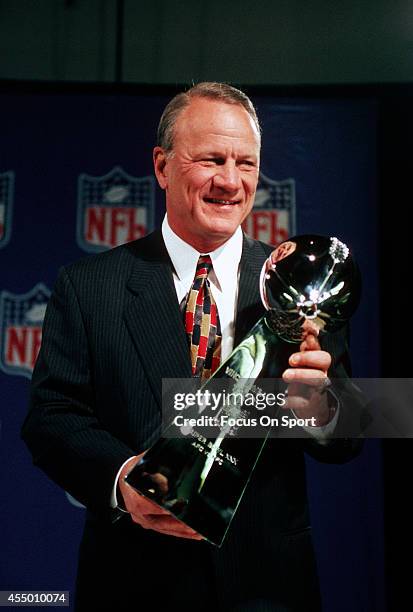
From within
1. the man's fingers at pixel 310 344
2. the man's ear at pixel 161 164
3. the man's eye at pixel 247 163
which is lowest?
the man's fingers at pixel 310 344

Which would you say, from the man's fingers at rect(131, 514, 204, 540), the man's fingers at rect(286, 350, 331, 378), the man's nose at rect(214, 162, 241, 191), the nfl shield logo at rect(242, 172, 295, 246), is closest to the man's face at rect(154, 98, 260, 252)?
the man's nose at rect(214, 162, 241, 191)

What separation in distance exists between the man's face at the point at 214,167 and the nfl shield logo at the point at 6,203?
2.75ft

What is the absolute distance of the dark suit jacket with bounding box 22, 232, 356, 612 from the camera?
0.79 m

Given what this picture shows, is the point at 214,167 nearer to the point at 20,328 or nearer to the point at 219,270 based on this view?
the point at 219,270

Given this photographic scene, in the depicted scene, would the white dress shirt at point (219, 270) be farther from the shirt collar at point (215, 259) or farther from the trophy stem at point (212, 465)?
the trophy stem at point (212, 465)

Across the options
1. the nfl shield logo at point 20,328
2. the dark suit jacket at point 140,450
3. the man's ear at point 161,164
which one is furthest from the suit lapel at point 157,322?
the nfl shield logo at point 20,328

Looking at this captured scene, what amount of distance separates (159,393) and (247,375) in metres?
0.13

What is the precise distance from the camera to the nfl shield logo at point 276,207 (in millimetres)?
1655

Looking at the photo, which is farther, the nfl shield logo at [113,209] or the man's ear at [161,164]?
the nfl shield logo at [113,209]

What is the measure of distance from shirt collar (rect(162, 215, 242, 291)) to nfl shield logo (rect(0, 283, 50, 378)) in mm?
770

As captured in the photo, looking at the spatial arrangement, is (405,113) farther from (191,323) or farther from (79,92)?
(191,323)

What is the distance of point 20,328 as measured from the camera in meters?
1.61

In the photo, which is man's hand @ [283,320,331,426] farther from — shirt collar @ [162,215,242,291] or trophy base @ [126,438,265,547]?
shirt collar @ [162,215,242,291]

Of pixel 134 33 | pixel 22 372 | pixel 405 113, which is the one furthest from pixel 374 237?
pixel 22 372
